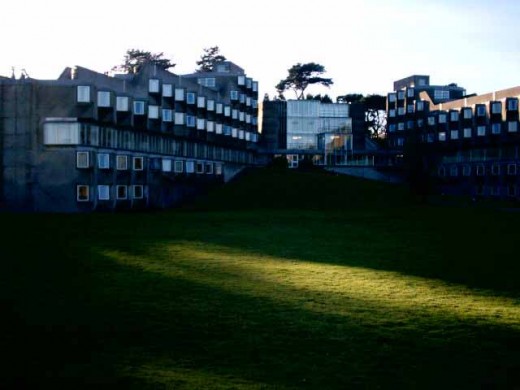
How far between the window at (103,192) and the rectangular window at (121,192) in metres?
1.72

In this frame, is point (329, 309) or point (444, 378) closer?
point (444, 378)

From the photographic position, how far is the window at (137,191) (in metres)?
63.8

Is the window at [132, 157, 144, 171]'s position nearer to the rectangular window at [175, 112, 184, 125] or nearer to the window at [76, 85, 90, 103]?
the window at [76, 85, 90, 103]

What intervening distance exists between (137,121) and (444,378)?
59412 millimetres

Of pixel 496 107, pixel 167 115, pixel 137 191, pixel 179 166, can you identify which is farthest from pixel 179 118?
pixel 496 107

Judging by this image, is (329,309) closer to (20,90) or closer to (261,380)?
(261,380)

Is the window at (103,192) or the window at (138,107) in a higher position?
the window at (138,107)

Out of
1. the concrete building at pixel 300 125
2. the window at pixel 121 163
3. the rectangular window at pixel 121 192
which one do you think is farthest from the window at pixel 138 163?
the concrete building at pixel 300 125

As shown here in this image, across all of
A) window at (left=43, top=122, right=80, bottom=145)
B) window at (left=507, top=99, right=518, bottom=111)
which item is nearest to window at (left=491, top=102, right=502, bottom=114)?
window at (left=507, top=99, right=518, bottom=111)

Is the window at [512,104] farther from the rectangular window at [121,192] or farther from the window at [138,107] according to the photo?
the rectangular window at [121,192]

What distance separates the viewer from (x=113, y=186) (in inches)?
2366

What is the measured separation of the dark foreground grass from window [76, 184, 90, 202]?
2656cm

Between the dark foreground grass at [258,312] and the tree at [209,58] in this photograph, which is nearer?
the dark foreground grass at [258,312]

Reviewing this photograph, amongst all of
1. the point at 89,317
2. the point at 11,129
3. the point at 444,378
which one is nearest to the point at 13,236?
the point at 89,317
